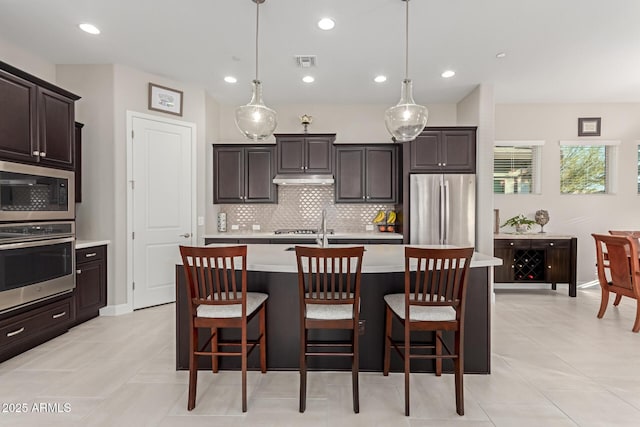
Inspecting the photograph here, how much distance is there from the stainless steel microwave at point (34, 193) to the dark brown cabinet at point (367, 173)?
348 centimetres

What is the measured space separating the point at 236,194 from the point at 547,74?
4.69 m

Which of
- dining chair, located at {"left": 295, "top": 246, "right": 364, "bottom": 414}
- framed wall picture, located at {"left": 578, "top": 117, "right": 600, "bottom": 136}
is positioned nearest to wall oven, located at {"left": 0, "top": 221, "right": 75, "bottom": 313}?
dining chair, located at {"left": 295, "top": 246, "right": 364, "bottom": 414}

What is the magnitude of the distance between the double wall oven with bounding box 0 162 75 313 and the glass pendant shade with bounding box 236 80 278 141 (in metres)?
1.97

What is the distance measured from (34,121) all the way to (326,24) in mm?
2833

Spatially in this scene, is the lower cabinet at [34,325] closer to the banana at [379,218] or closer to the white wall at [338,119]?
the white wall at [338,119]

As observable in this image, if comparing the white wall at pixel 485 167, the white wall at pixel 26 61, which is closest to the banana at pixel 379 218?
the white wall at pixel 485 167

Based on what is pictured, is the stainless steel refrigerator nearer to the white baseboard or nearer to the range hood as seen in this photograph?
the range hood

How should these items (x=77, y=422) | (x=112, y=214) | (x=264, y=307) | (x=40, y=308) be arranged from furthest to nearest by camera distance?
(x=112, y=214) < (x=40, y=308) < (x=264, y=307) < (x=77, y=422)

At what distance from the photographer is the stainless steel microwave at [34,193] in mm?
2881

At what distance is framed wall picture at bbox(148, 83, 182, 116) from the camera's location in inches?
180

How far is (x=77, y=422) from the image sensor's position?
2127 millimetres

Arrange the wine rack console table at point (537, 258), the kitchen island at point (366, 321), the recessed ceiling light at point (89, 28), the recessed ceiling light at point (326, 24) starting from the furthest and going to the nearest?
the wine rack console table at point (537, 258), the recessed ceiling light at point (89, 28), the recessed ceiling light at point (326, 24), the kitchen island at point (366, 321)

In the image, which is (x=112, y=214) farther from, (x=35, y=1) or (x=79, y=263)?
(x=35, y=1)

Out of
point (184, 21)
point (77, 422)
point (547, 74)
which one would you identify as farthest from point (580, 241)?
point (77, 422)
